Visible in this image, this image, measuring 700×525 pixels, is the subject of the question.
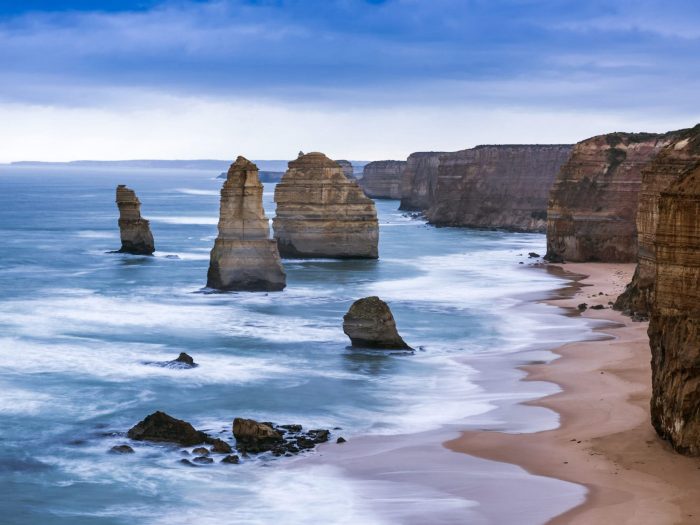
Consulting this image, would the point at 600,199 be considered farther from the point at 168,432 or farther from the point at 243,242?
the point at 168,432

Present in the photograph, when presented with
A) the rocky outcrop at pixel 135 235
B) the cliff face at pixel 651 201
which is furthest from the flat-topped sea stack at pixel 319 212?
the cliff face at pixel 651 201

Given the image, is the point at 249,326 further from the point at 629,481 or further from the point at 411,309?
the point at 629,481

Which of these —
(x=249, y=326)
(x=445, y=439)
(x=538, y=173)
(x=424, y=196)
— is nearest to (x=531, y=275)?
(x=249, y=326)

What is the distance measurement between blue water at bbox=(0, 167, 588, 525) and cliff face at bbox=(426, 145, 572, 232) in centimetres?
4050

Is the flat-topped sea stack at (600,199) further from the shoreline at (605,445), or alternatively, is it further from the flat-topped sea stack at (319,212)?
the shoreline at (605,445)

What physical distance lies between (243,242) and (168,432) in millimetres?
→ 25505

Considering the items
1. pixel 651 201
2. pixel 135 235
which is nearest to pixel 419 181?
pixel 135 235

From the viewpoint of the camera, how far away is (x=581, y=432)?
959 inches

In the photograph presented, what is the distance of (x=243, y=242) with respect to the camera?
49688 mm

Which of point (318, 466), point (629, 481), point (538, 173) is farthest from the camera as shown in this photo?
point (538, 173)

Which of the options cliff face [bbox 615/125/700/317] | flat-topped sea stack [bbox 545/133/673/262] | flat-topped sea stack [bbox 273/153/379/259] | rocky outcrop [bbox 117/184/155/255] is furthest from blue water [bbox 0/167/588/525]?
flat-topped sea stack [bbox 545/133/673/262]

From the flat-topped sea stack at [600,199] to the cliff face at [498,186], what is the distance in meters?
36.3

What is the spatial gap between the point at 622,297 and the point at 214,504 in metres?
28.2

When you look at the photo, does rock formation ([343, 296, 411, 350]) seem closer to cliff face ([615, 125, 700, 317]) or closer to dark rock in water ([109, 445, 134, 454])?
cliff face ([615, 125, 700, 317])
